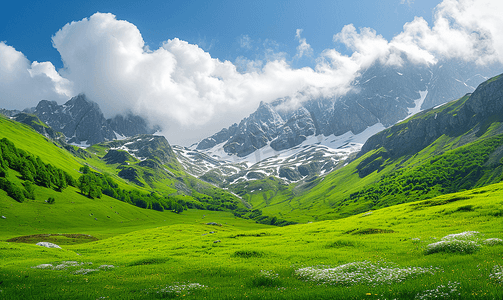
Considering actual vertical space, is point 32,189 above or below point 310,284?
above

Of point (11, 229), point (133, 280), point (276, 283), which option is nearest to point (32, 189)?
point (11, 229)

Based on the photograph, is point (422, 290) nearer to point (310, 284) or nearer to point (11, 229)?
point (310, 284)

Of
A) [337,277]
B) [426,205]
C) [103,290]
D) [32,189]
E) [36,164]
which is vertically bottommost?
[426,205]

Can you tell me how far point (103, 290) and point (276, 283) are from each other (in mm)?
14419

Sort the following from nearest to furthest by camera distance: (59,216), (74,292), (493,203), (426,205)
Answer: (74,292), (493,203), (426,205), (59,216)

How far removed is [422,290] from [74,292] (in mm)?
25030

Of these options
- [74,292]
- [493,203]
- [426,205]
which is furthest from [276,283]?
[426,205]

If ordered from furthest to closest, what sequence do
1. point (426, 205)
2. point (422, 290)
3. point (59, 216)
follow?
point (59, 216), point (426, 205), point (422, 290)

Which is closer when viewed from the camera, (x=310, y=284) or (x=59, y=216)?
(x=310, y=284)

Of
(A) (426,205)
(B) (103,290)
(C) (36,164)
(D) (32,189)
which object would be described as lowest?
(A) (426,205)

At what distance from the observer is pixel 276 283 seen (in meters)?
21.9

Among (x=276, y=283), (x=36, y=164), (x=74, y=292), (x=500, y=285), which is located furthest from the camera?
(x=36, y=164)

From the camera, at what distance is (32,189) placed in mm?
121188

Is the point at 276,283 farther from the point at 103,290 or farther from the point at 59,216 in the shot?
the point at 59,216
